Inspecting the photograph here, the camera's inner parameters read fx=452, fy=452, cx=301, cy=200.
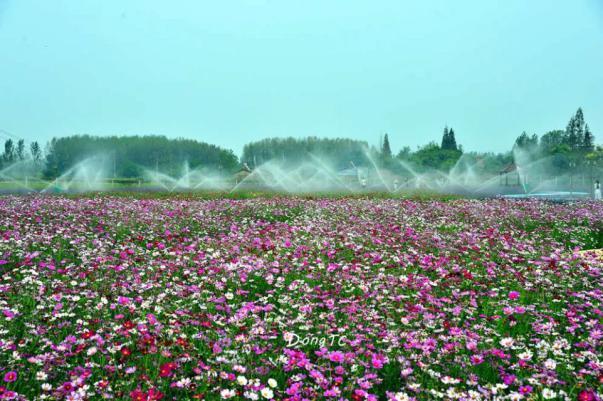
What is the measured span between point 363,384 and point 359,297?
6.71 ft

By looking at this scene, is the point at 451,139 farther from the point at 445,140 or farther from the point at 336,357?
the point at 336,357

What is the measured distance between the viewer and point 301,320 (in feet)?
13.4

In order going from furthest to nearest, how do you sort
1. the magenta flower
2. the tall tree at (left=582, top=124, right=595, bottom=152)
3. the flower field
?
the tall tree at (left=582, top=124, right=595, bottom=152)
the flower field
the magenta flower

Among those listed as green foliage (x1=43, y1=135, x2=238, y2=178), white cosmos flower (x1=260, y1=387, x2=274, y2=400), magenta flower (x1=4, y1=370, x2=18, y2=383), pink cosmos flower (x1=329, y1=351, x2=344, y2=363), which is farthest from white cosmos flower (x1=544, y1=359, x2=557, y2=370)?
green foliage (x1=43, y1=135, x2=238, y2=178)

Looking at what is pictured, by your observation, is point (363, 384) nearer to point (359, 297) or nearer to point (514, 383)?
→ point (514, 383)

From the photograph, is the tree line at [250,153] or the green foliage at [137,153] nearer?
the tree line at [250,153]

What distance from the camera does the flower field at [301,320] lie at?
3.04 m

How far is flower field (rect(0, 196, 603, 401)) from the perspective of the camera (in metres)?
3.04

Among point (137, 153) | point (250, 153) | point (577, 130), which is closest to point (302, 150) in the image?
point (250, 153)

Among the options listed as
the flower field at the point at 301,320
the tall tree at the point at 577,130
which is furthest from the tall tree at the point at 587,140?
the flower field at the point at 301,320

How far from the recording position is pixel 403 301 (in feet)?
16.1

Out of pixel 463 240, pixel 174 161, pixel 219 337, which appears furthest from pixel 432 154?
pixel 219 337

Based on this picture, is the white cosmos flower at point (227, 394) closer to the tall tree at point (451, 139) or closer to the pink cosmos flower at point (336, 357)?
the pink cosmos flower at point (336, 357)

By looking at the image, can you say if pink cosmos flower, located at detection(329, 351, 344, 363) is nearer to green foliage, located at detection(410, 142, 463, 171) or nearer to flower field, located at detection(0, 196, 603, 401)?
flower field, located at detection(0, 196, 603, 401)
